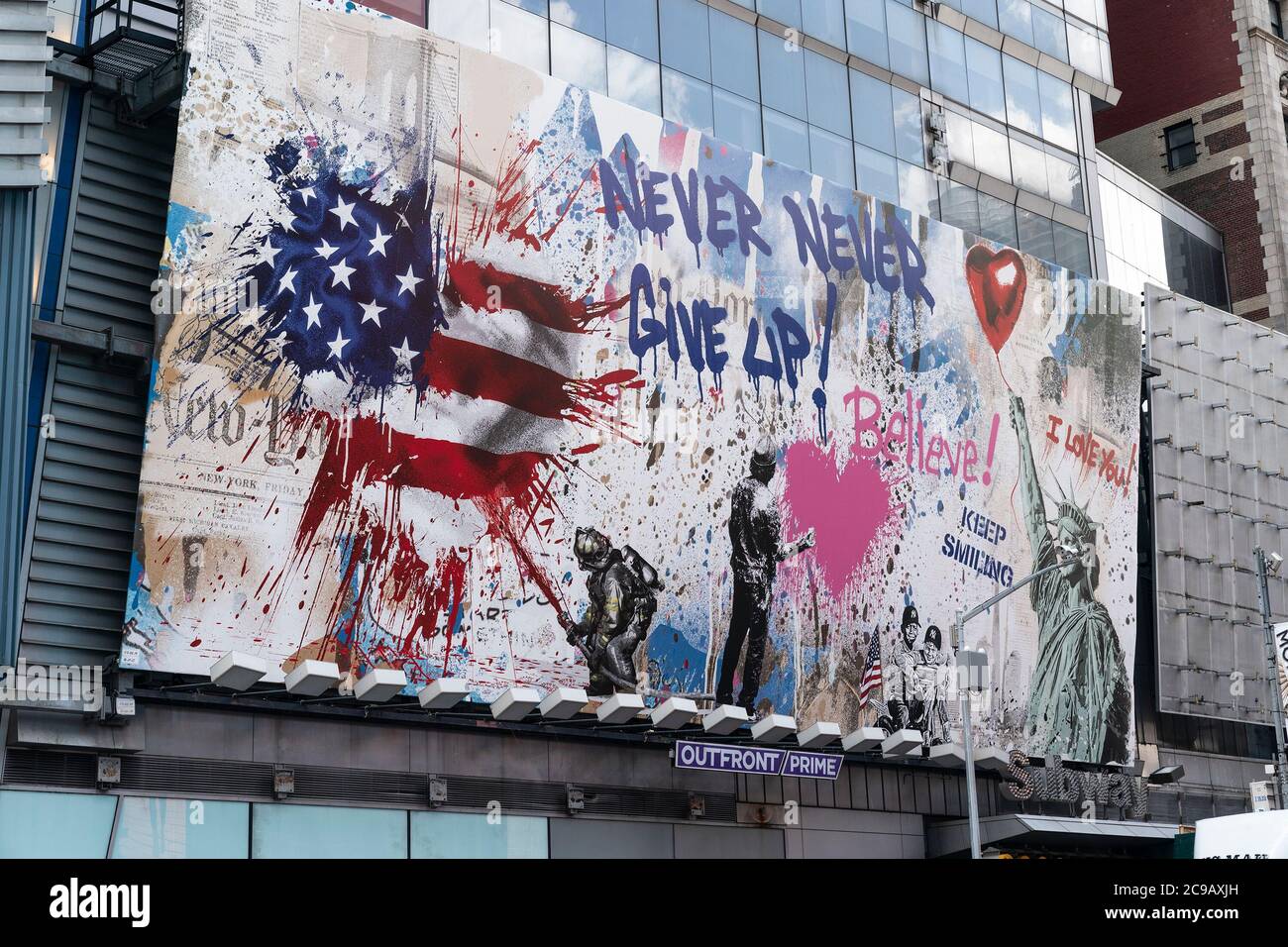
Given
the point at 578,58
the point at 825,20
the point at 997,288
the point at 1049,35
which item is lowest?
the point at 997,288

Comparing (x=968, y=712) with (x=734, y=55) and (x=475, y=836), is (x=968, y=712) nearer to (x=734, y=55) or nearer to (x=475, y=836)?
(x=475, y=836)

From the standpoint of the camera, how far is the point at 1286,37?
60.8 m

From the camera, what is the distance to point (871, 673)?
34.5m

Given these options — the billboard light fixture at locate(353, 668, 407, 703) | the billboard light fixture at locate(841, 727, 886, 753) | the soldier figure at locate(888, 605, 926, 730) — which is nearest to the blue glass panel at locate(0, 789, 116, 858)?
the billboard light fixture at locate(353, 668, 407, 703)

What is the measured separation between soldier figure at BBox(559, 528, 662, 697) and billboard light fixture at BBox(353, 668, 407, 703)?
4.18m

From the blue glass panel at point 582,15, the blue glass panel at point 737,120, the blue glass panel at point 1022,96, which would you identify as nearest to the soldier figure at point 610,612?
the blue glass panel at point 737,120

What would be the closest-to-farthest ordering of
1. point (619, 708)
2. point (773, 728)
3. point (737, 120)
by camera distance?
point (619, 708)
point (773, 728)
point (737, 120)

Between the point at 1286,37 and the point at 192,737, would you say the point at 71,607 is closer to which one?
the point at 192,737

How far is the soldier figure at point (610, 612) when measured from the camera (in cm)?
2934

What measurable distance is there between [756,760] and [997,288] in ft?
48.3

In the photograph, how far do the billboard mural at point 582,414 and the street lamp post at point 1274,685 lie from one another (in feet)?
15.7

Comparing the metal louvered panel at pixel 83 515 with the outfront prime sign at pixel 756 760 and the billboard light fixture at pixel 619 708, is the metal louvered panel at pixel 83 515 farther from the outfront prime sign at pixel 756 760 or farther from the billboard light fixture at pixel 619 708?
the outfront prime sign at pixel 756 760

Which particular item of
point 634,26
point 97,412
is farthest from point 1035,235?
point 97,412

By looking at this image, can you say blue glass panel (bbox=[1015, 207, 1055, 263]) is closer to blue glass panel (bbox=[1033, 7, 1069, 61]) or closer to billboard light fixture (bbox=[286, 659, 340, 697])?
blue glass panel (bbox=[1033, 7, 1069, 61])
